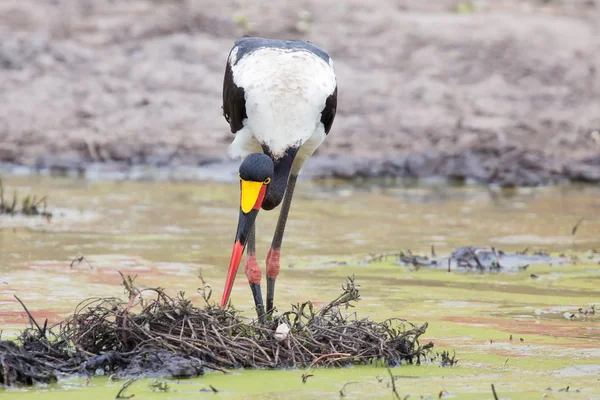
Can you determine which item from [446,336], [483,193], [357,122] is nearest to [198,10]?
[357,122]

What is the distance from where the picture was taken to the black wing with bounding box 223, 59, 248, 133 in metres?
6.18

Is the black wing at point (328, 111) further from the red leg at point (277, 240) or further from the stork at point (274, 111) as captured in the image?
the red leg at point (277, 240)

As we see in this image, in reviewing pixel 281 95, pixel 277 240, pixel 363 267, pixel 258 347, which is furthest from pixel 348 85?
pixel 258 347

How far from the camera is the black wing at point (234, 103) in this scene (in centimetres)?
618

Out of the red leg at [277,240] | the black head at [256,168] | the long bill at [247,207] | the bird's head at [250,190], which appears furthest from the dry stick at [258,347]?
the red leg at [277,240]

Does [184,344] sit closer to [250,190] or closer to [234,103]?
[250,190]

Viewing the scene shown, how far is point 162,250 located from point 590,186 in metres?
6.68

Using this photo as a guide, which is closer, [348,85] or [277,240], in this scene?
[277,240]

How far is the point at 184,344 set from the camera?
497 centimetres

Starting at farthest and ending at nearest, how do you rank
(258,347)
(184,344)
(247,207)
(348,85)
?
A: (348,85), (247,207), (258,347), (184,344)

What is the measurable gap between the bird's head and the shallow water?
0.80 m

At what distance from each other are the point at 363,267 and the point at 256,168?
107 inches

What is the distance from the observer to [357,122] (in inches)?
585

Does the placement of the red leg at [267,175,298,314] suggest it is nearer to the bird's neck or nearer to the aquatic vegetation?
the bird's neck
